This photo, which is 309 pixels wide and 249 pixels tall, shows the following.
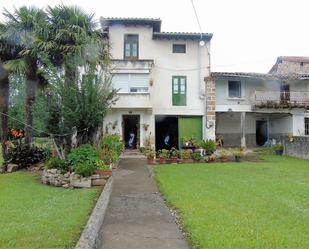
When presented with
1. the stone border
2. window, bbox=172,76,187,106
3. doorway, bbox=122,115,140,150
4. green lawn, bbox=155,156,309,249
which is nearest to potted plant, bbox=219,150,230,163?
window, bbox=172,76,187,106

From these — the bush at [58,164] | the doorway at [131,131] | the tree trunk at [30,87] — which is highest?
the tree trunk at [30,87]

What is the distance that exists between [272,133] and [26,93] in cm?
2086

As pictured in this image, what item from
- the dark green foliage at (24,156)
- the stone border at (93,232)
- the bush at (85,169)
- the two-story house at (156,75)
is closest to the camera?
the stone border at (93,232)

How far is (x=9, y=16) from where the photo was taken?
17.7m

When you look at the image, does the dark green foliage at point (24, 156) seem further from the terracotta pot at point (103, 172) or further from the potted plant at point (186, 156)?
the potted plant at point (186, 156)

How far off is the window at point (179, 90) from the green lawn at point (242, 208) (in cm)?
1182

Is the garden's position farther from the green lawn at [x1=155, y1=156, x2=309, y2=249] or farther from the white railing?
the white railing

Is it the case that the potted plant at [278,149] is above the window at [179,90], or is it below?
below

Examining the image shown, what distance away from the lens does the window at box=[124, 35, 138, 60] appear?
2619cm

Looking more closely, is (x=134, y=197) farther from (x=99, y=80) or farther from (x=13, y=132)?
(x=13, y=132)

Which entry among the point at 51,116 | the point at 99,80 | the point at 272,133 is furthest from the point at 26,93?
the point at 272,133

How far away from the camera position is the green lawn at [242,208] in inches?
244

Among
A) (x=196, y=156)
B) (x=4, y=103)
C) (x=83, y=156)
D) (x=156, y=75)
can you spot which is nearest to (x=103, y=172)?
(x=83, y=156)

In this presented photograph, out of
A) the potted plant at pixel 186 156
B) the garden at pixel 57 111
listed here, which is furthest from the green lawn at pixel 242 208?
the potted plant at pixel 186 156
